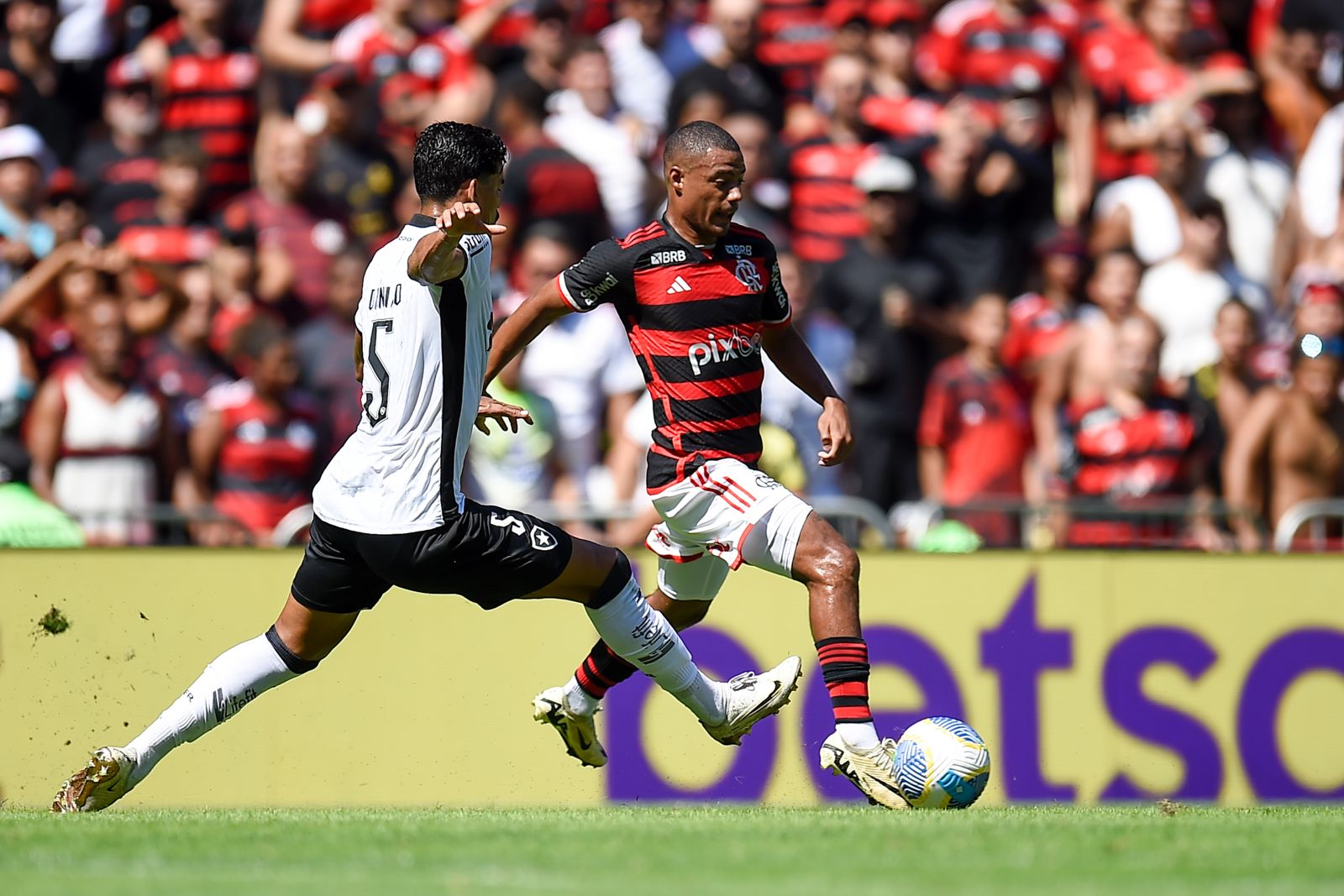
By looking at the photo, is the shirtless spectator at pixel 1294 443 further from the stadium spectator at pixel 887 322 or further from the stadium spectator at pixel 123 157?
the stadium spectator at pixel 123 157

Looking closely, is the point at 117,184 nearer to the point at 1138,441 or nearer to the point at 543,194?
the point at 543,194

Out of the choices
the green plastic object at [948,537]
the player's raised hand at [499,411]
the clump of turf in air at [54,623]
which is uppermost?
the player's raised hand at [499,411]

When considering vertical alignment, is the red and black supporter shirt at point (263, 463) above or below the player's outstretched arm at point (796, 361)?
below

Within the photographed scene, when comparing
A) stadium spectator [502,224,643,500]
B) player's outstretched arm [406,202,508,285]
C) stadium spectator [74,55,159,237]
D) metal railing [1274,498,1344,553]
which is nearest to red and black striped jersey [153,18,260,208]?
stadium spectator [74,55,159,237]

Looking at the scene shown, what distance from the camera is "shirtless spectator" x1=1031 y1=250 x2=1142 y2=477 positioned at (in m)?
12.4

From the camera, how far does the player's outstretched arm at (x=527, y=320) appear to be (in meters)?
7.85

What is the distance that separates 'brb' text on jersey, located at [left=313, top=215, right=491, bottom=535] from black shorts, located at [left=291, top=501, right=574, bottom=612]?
0.07 metres

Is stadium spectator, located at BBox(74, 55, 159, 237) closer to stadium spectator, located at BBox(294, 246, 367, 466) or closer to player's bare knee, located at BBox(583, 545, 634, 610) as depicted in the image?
stadium spectator, located at BBox(294, 246, 367, 466)

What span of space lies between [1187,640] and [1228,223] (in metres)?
4.52

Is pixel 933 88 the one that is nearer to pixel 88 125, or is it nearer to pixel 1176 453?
pixel 1176 453

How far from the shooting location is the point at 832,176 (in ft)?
43.9

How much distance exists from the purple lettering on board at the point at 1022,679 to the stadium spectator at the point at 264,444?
13.7 feet

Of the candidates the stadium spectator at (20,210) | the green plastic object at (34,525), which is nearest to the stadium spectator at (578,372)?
the green plastic object at (34,525)

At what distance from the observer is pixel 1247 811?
8.12 meters
